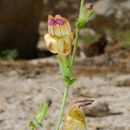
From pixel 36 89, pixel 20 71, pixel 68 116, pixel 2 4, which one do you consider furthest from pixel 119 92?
pixel 2 4

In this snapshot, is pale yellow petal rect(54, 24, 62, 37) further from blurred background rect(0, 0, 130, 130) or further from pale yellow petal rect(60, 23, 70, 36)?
blurred background rect(0, 0, 130, 130)

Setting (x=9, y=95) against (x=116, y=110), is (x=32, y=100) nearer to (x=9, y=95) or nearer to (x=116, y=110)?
(x=9, y=95)

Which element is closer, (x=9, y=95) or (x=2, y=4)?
(x=9, y=95)

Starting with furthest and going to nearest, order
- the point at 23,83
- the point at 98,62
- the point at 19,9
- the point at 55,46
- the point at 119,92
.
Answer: the point at 19,9, the point at 98,62, the point at 23,83, the point at 119,92, the point at 55,46

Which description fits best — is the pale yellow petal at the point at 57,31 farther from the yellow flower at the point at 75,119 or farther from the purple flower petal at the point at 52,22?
the yellow flower at the point at 75,119

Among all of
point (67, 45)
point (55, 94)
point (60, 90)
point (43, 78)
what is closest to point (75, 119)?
point (67, 45)

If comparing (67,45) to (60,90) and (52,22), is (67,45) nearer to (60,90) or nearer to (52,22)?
(52,22)
